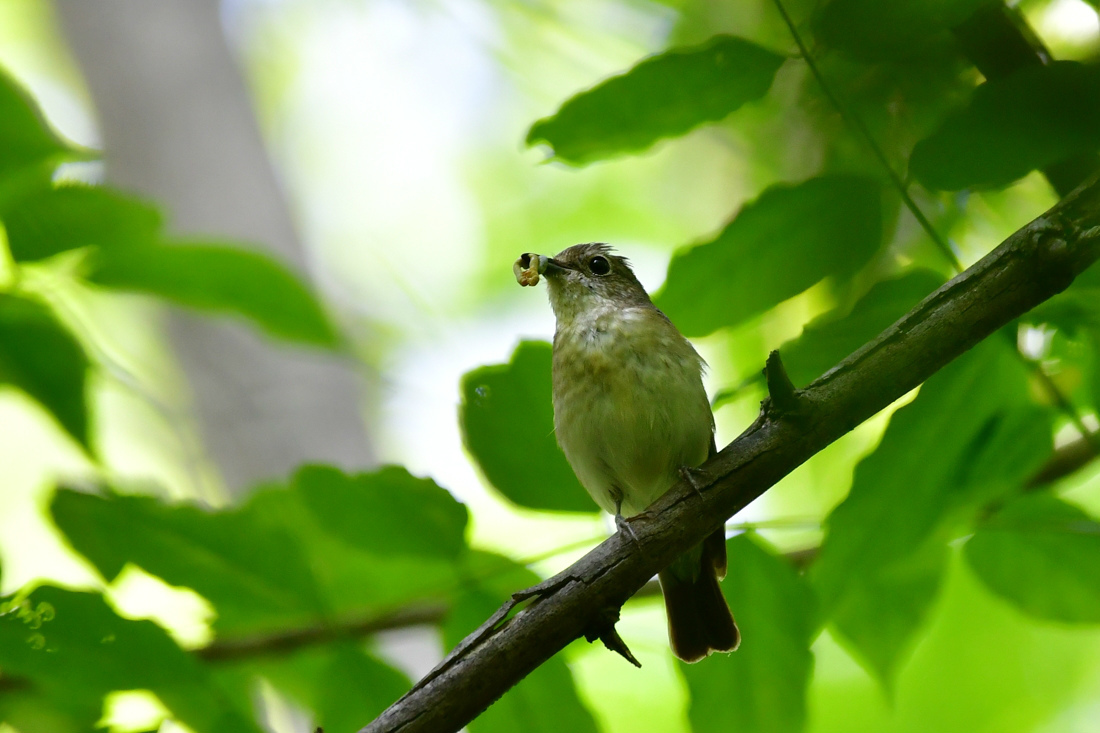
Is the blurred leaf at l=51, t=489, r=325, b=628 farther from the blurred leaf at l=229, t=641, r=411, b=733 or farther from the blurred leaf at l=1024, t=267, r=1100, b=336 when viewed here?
the blurred leaf at l=1024, t=267, r=1100, b=336

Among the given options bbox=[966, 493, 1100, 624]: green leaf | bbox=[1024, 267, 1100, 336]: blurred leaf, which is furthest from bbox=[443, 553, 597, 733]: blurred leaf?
bbox=[1024, 267, 1100, 336]: blurred leaf

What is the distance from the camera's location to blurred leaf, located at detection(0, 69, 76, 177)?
2.56m

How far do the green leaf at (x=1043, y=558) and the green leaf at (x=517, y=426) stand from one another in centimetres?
119

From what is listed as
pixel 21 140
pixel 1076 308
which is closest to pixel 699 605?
pixel 1076 308

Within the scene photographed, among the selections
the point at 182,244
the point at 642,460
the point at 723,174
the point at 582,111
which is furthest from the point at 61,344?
the point at 723,174

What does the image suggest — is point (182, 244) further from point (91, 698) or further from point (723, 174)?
point (723, 174)

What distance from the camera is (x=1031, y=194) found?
10.4ft

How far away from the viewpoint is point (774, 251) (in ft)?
7.98

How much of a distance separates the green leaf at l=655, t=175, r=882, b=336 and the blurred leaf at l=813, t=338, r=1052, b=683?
1.31ft

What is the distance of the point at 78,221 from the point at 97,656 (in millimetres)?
1219

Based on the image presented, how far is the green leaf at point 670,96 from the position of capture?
2.25 metres

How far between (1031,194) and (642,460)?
160 centimetres

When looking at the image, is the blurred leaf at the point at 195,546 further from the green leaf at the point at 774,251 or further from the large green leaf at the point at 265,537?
the green leaf at the point at 774,251

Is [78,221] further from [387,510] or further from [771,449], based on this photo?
[771,449]
